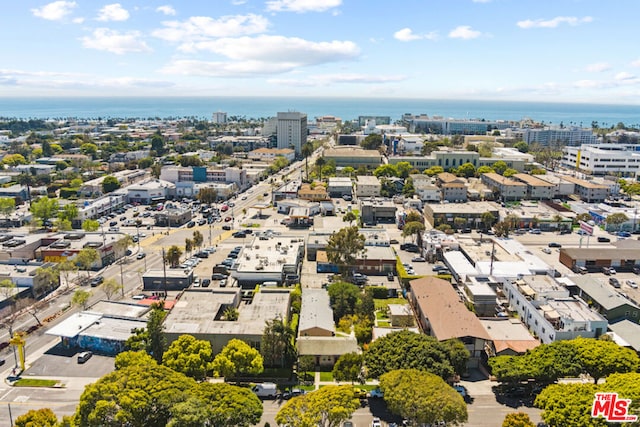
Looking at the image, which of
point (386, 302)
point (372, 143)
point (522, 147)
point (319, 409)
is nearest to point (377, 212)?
point (386, 302)

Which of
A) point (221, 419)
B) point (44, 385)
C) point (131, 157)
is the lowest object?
point (44, 385)

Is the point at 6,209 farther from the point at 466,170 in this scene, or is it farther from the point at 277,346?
the point at 466,170

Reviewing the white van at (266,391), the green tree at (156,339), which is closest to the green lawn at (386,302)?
the white van at (266,391)

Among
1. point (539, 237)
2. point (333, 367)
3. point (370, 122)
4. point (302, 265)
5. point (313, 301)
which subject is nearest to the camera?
point (333, 367)

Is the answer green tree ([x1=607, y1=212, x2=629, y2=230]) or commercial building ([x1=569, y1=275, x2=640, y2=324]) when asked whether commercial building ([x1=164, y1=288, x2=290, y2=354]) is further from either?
green tree ([x1=607, y1=212, x2=629, y2=230])

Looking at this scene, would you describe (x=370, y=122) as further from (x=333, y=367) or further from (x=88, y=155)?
(x=333, y=367)

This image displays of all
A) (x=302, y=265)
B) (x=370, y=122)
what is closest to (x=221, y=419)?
(x=302, y=265)
